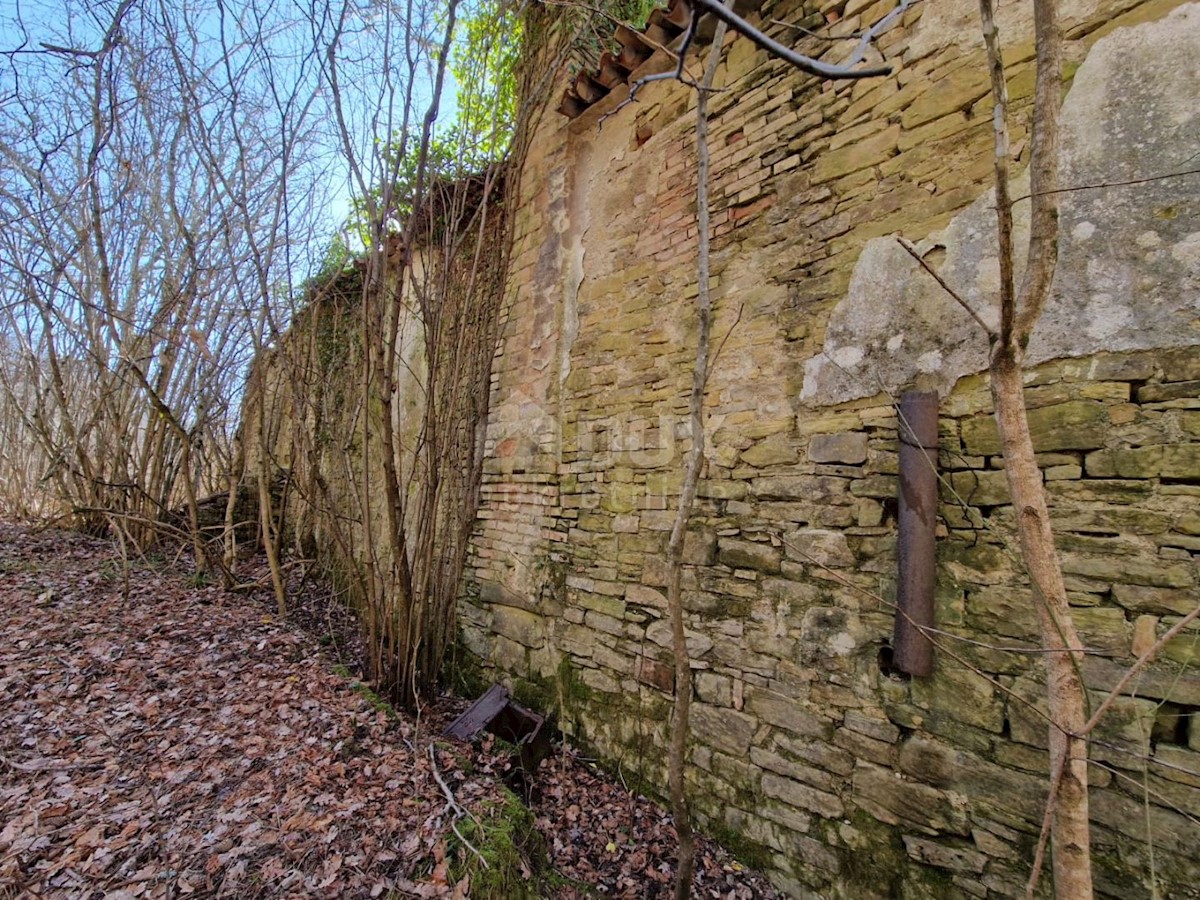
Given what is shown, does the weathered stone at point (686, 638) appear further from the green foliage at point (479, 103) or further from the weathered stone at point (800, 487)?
the green foliage at point (479, 103)

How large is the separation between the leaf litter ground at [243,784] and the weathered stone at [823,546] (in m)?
1.47

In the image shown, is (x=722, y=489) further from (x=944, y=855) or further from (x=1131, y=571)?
(x=944, y=855)

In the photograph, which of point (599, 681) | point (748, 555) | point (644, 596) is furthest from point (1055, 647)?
point (599, 681)

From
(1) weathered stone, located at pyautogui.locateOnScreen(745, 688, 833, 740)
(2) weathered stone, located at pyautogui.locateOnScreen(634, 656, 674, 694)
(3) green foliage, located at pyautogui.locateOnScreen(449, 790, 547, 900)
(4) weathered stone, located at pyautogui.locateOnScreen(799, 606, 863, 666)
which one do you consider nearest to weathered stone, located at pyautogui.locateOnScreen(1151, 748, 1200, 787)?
(4) weathered stone, located at pyautogui.locateOnScreen(799, 606, 863, 666)

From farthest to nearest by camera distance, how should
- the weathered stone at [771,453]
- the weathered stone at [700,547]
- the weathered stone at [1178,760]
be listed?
the weathered stone at [700,547]
the weathered stone at [771,453]
the weathered stone at [1178,760]

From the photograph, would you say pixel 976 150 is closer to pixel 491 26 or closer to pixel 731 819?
pixel 731 819

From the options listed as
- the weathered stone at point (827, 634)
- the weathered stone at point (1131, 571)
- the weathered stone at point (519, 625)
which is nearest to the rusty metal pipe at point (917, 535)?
the weathered stone at point (827, 634)

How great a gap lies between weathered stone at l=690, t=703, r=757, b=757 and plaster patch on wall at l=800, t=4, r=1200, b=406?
5.56 ft

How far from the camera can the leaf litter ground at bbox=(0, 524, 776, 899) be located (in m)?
1.73

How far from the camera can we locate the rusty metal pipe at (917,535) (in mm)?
1866

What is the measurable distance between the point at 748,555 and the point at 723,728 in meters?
0.84

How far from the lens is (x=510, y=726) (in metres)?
2.99

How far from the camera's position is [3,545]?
15.3 ft

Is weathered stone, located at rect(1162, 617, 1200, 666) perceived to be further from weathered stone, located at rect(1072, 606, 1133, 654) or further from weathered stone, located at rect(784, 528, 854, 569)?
weathered stone, located at rect(784, 528, 854, 569)
